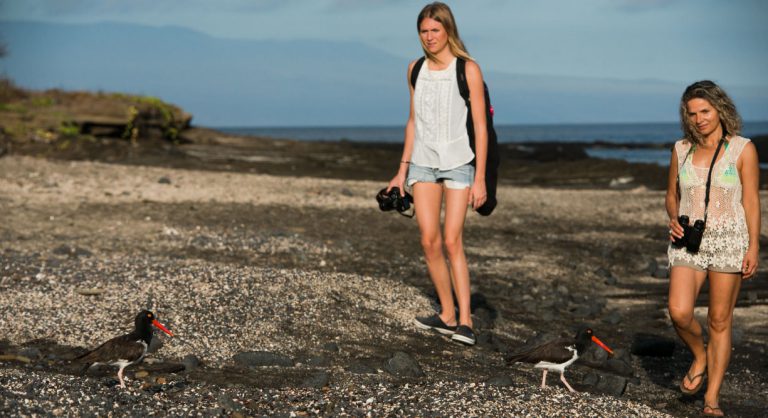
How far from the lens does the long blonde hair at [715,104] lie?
6.42 meters

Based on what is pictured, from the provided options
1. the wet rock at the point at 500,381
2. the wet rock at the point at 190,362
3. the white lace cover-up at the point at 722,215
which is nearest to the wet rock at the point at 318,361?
the wet rock at the point at 190,362

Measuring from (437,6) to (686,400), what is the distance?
12.6 ft

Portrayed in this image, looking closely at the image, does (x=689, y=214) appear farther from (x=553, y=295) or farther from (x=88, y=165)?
(x=88, y=165)

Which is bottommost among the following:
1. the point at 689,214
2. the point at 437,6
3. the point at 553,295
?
the point at 553,295

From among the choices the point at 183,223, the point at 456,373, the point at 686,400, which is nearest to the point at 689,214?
the point at 686,400

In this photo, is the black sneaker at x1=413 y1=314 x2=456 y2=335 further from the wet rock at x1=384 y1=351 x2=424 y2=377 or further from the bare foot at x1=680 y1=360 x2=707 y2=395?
the bare foot at x1=680 y1=360 x2=707 y2=395

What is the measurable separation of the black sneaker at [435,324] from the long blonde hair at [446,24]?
8.33 ft

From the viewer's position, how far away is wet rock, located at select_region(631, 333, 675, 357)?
9.27m

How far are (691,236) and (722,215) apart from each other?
279 millimetres

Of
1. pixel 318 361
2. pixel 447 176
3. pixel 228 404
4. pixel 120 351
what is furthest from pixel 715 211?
pixel 120 351

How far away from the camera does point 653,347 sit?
9.29 metres

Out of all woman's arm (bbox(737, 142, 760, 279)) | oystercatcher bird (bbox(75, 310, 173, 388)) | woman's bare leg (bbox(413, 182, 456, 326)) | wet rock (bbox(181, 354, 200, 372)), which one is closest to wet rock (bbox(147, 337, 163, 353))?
wet rock (bbox(181, 354, 200, 372))

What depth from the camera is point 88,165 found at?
851 inches

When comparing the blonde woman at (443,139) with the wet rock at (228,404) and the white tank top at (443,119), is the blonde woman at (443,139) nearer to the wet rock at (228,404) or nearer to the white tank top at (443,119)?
the white tank top at (443,119)
